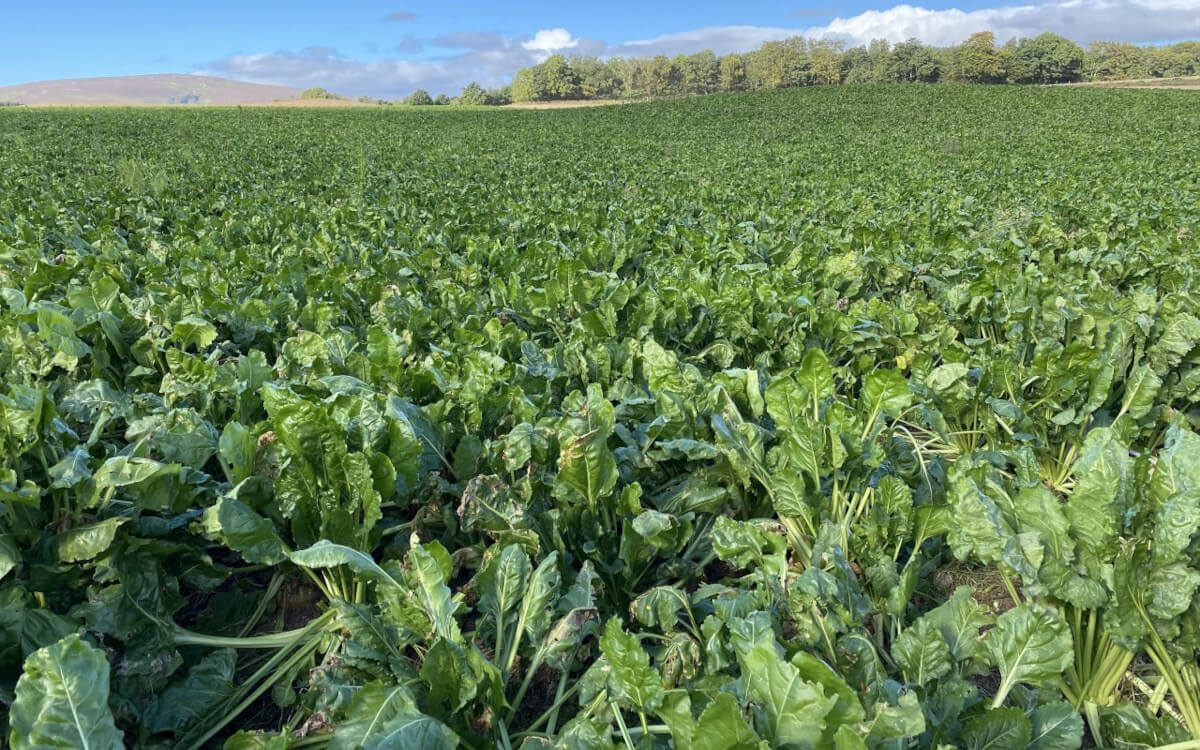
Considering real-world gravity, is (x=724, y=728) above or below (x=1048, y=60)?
below

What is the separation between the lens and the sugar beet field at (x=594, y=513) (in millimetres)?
1727

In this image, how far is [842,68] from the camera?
262ft

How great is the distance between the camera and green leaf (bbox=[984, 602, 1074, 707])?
1.70 m

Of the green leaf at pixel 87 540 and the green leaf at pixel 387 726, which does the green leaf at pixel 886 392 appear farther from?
the green leaf at pixel 87 540

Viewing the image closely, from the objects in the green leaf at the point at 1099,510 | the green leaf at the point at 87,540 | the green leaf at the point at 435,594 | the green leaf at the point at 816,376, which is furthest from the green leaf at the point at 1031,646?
the green leaf at the point at 87,540

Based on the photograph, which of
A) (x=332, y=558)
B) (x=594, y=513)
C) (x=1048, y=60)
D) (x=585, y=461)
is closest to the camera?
(x=332, y=558)

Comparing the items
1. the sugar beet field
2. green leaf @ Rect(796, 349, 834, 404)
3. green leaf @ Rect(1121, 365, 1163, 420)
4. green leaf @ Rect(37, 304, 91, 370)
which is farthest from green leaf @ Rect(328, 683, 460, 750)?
green leaf @ Rect(1121, 365, 1163, 420)

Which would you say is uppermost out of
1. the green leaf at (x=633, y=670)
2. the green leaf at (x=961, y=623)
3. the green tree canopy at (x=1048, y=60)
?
the green tree canopy at (x=1048, y=60)

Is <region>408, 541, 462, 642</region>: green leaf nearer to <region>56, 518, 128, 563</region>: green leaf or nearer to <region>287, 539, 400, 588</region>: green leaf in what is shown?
<region>287, 539, 400, 588</region>: green leaf

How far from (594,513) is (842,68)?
91.3 m

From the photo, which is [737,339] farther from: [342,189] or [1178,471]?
[342,189]

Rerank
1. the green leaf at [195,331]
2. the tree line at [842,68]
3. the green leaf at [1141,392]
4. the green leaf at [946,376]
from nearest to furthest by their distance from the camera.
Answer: the green leaf at [1141,392] → the green leaf at [946,376] → the green leaf at [195,331] → the tree line at [842,68]

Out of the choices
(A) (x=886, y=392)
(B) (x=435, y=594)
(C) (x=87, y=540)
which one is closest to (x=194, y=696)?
(C) (x=87, y=540)

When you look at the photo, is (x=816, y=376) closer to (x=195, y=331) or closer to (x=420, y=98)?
(x=195, y=331)
